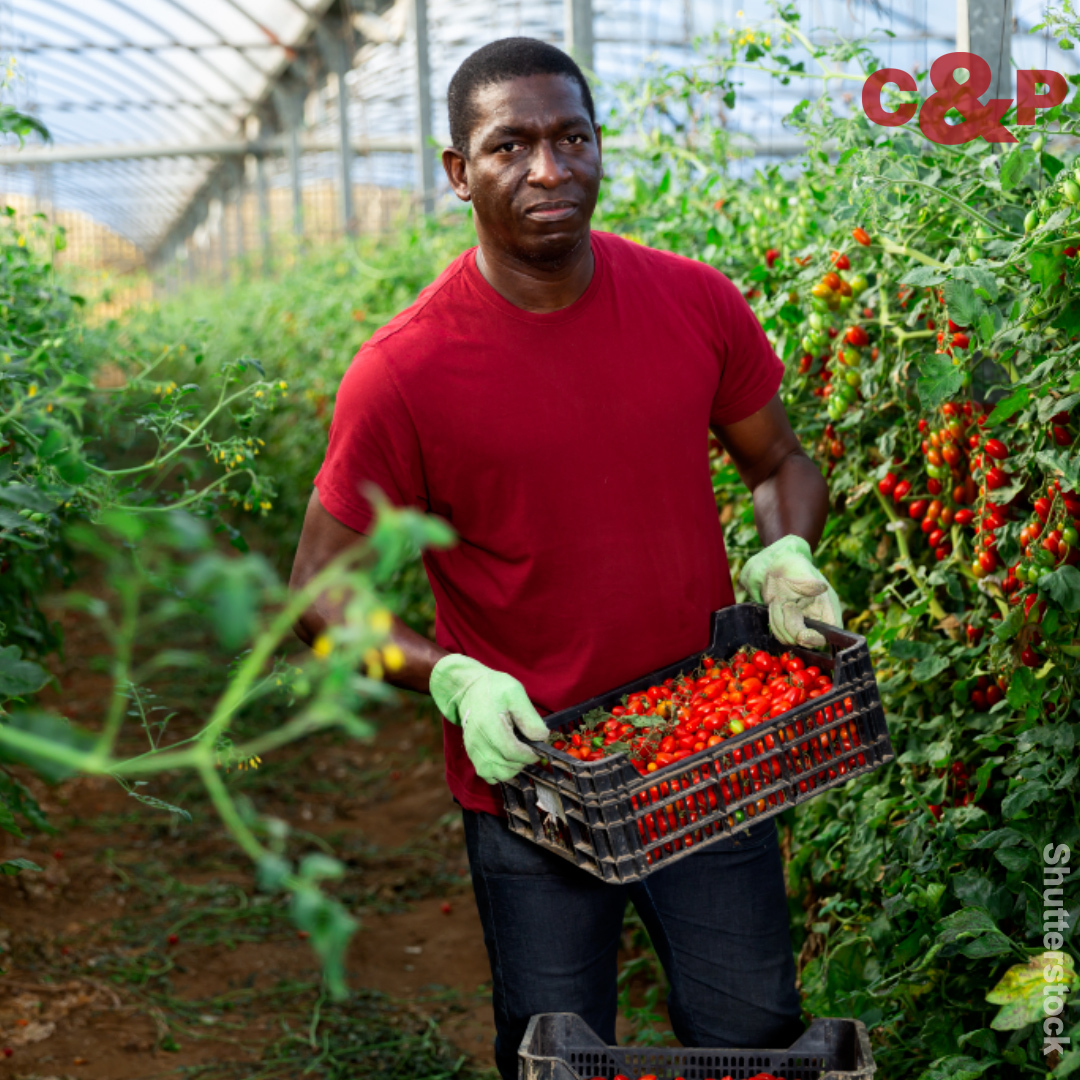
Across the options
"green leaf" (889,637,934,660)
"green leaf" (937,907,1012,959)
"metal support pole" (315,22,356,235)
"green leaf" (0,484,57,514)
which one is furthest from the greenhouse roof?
"green leaf" (0,484,57,514)

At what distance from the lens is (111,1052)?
10.2ft

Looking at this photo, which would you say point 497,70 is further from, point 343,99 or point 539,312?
point 343,99

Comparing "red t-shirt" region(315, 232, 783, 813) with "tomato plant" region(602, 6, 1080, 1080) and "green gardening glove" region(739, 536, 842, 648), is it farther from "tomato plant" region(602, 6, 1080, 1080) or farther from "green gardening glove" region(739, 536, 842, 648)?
"tomato plant" region(602, 6, 1080, 1080)

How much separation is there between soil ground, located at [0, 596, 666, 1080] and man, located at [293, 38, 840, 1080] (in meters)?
0.75

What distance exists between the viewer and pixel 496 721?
186 centimetres

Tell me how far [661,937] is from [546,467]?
0.85m

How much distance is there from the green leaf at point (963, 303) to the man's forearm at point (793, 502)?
0.50 meters

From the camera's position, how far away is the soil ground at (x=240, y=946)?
3104mm

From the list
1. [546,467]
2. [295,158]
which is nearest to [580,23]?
[546,467]

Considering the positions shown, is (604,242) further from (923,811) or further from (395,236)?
(395,236)

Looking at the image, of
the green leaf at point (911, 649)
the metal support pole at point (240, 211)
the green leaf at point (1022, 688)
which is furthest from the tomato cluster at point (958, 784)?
the metal support pole at point (240, 211)

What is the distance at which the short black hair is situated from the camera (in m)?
2.06

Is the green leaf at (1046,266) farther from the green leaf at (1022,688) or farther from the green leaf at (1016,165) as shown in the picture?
the green leaf at (1022,688)

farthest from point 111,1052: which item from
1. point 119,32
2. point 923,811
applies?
point 119,32
